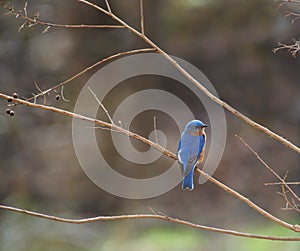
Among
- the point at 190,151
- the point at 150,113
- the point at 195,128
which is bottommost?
the point at 150,113

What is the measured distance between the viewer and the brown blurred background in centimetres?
694

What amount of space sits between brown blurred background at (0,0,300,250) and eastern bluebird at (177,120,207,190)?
3351 mm

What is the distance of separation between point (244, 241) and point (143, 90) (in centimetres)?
241

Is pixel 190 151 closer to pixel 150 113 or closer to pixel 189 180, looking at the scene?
pixel 189 180

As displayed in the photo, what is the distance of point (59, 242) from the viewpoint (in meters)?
6.39

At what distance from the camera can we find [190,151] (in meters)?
3.14

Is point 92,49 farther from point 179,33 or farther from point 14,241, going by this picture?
point 14,241

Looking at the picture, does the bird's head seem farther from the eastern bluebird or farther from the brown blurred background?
the brown blurred background

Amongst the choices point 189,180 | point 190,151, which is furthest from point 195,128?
point 189,180

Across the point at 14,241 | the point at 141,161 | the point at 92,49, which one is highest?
the point at 92,49

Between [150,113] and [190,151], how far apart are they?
4.80m

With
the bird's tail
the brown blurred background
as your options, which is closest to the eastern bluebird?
the bird's tail

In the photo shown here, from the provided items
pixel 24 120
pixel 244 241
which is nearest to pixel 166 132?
pixel 24 120

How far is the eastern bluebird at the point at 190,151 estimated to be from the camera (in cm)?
308
